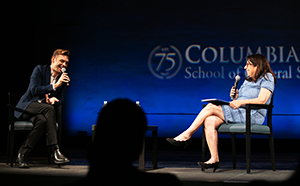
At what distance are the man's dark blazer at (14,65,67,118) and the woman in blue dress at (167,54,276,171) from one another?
1.31 meters

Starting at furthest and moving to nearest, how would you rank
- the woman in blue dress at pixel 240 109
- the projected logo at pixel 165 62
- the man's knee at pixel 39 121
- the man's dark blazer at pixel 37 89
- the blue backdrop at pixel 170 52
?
the projected logo at pixel 165 62, the blue backdrop at pixel 170 52, the man's dark blazer at pixel 37 89, the man's knee at pixel 39 121, the woman in blue dress at pixel 240 109

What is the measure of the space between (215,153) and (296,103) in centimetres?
338

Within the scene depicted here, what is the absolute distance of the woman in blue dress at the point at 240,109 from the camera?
2.70 meters

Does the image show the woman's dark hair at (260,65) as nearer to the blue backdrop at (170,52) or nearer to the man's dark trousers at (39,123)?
the man's dark trousers at (39,123)

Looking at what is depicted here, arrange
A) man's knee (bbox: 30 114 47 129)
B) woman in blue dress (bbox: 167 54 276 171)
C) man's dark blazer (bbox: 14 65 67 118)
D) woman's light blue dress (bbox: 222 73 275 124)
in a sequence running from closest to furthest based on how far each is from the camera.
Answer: woman in blue dress (bbox: 167 54 276 171)
woman's light blue dress (bbox: 222 73 275 124)
man's knee (bbox: 30 114 47 129)
man's dark blazer (bbox: 14 65 67 118)

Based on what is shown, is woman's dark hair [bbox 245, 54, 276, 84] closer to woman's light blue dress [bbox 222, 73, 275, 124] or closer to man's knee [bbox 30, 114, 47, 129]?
woman's light blue dress [bbox 222, 73, 275, 124]

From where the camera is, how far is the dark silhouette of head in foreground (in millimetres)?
794

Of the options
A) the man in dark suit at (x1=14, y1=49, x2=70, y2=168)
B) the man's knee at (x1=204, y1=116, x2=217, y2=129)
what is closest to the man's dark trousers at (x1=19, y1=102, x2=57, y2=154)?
the man in dark suit at (x1=14, y1=49, x2=70, y2=168)

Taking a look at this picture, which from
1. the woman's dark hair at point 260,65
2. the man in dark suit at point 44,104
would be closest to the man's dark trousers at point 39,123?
the man in dark suit at point 44,104

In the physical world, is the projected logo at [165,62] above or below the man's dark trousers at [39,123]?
above

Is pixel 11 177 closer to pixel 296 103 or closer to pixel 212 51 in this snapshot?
pixel 212 51

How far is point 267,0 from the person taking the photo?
552 centimetres

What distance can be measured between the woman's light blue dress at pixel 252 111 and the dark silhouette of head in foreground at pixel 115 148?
2.12m

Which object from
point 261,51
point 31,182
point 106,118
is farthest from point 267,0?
point 106,118
